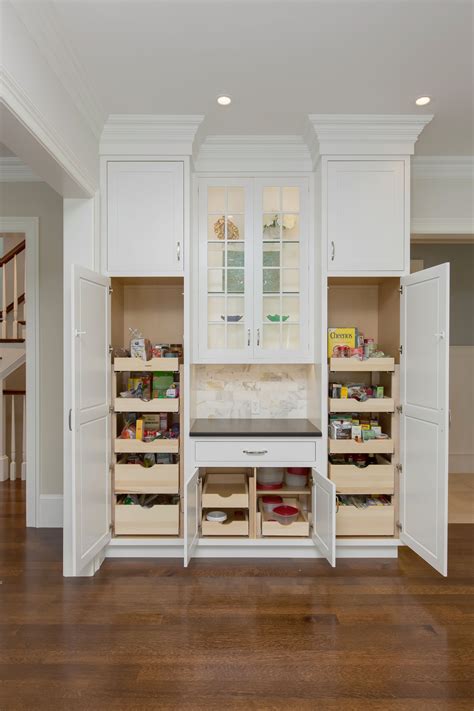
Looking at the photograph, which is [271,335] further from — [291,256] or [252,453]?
[252,453]

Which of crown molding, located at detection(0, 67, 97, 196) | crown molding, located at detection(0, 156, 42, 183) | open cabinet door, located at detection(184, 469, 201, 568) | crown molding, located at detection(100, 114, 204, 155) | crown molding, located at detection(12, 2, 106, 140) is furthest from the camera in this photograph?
crown molding, located at detection(0, 156, 42, 183)

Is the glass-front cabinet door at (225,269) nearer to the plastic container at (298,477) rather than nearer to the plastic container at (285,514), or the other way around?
the plastic container at (298,477)

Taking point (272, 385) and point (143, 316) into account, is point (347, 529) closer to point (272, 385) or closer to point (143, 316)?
point (272, 385)

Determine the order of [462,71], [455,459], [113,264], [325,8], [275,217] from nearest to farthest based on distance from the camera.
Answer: [325,8], [462,71], [113,264], [275,217], [455,459]

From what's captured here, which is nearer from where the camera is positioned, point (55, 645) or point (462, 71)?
point (55, 645)

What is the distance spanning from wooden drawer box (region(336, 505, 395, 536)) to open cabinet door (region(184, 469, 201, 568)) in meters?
0.87

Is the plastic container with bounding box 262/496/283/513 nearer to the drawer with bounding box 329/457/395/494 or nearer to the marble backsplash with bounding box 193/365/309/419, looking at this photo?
the drawer with bounding box 329/457/395/494

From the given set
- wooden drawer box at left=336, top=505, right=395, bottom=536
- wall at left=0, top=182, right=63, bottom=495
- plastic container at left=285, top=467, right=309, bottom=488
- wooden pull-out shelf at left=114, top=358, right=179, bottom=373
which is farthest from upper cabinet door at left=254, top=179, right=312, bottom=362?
wall at left=0, top=182, right=63, bottom=495

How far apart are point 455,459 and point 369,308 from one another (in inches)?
92.0

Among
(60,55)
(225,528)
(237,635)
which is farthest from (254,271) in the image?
(237,635)

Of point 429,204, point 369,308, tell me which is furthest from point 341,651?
point 429,204

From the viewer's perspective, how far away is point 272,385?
336 cm

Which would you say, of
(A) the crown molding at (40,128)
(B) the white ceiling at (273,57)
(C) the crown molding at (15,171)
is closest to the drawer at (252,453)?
(A) the crown molding at (40,128)

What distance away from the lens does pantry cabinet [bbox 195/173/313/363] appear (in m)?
3.03
